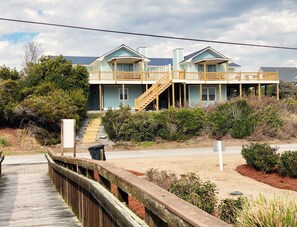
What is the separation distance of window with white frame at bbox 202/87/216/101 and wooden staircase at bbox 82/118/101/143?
1468 centimetres

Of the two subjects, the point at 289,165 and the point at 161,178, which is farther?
the point at 289,165

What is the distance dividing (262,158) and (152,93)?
2554 centimetres

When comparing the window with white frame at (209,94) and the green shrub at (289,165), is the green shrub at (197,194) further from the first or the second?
the window with white frame at (209,94)

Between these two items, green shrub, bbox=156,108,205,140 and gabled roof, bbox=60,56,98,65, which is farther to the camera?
gabled roof, bbox=60,56,98,65

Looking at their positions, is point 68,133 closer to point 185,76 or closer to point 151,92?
point 151,92

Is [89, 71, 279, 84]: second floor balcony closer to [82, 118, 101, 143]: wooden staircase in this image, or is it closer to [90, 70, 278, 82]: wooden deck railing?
[90, 70, 278, 82]: wooden deck railing

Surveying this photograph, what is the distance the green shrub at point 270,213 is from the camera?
8.58 ft

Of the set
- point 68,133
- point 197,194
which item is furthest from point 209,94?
point 197,194

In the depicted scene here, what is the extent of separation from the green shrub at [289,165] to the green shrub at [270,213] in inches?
473

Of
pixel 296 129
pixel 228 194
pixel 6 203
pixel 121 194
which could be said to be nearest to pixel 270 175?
pixel 228 194

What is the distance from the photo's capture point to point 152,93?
41062 millimetres

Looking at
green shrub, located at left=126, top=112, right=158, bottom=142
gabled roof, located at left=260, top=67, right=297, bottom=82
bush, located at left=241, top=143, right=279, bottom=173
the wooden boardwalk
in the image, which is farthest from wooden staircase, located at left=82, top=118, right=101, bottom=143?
gabled roof, located at left=260, top=67, right=297, bottom=82

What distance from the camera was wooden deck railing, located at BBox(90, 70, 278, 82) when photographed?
43062 mm

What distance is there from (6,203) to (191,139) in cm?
2557
